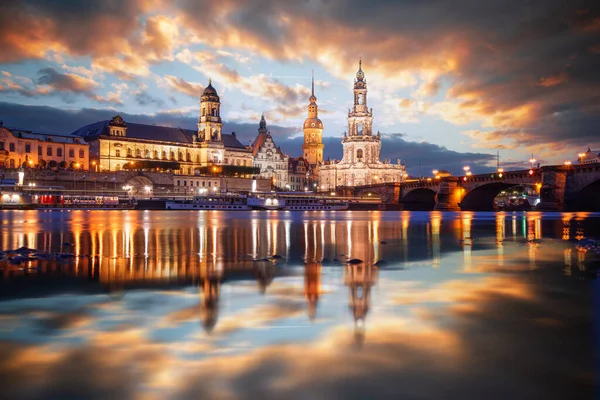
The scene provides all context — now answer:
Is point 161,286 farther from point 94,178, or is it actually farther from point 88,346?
point 94,178

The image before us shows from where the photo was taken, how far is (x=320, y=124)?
192 meters

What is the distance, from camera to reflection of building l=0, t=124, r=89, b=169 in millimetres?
89000

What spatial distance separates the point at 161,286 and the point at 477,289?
6.26 m

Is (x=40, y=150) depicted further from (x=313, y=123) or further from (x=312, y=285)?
(x=313, y=123)

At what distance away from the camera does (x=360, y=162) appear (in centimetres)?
14312

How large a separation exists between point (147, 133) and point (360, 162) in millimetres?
62419

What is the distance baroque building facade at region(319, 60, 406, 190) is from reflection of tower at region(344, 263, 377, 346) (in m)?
129

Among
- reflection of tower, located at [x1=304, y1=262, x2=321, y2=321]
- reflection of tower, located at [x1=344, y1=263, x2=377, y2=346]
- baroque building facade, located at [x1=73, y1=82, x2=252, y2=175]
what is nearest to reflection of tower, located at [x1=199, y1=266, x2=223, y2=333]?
reflection of tower, located at [x1=304, y1=262, x2=321, y2=321]

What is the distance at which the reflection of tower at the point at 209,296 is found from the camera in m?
6.56

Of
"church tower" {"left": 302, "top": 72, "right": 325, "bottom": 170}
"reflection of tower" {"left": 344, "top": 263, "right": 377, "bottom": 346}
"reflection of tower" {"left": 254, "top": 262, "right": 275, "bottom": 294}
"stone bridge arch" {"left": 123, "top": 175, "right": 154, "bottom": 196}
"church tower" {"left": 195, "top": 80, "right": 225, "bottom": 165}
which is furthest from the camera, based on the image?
"church tower" {"left": 302, "top": 72, "right": 325, "bottom": 170}

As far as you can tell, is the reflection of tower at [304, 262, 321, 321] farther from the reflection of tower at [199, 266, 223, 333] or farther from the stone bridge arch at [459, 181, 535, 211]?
the stone bridge arch at [459, 181, 535, 211]

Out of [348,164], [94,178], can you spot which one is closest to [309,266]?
[94,178]

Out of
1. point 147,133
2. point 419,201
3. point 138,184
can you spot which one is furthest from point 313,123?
point 138,184

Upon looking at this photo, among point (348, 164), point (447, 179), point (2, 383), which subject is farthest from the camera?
point (348, 164)
